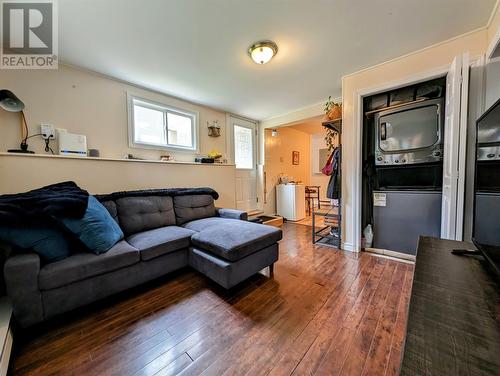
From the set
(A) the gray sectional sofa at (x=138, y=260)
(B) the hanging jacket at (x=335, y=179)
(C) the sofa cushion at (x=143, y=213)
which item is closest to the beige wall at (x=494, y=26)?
(B) the hanging jacket at (x=335, y=179)

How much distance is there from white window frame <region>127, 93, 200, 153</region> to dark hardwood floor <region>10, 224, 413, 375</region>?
2.05 meters

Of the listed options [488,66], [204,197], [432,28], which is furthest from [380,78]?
[204,197]

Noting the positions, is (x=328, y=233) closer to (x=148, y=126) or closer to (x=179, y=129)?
(x=179, y=129)

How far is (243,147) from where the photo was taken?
4527 millimetres

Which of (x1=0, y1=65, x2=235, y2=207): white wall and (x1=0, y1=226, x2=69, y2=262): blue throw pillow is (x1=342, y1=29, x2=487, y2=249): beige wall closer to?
(x1=0, y1=65, x2=235, y2=207): white wall

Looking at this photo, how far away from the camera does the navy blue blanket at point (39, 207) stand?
1.32 m

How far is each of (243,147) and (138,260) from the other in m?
3.33

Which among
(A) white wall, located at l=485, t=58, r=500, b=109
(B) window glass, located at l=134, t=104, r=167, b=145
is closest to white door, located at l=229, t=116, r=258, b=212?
(B) window glass, located at l=134, t=104, r=167, b=145

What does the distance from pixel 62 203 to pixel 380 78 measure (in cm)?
353

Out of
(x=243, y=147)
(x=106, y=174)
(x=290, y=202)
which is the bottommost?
(x=290, y=202)

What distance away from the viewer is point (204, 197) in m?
3.00

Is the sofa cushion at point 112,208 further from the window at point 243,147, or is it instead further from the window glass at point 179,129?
the window at point 243,147

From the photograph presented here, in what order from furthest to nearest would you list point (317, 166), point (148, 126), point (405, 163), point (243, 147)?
1. point (317, 166)
2. point (243, 147)
3. point (148, 126)
4. point (405, 163)

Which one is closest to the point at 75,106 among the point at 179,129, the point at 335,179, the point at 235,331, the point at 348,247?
the point at 179,129
